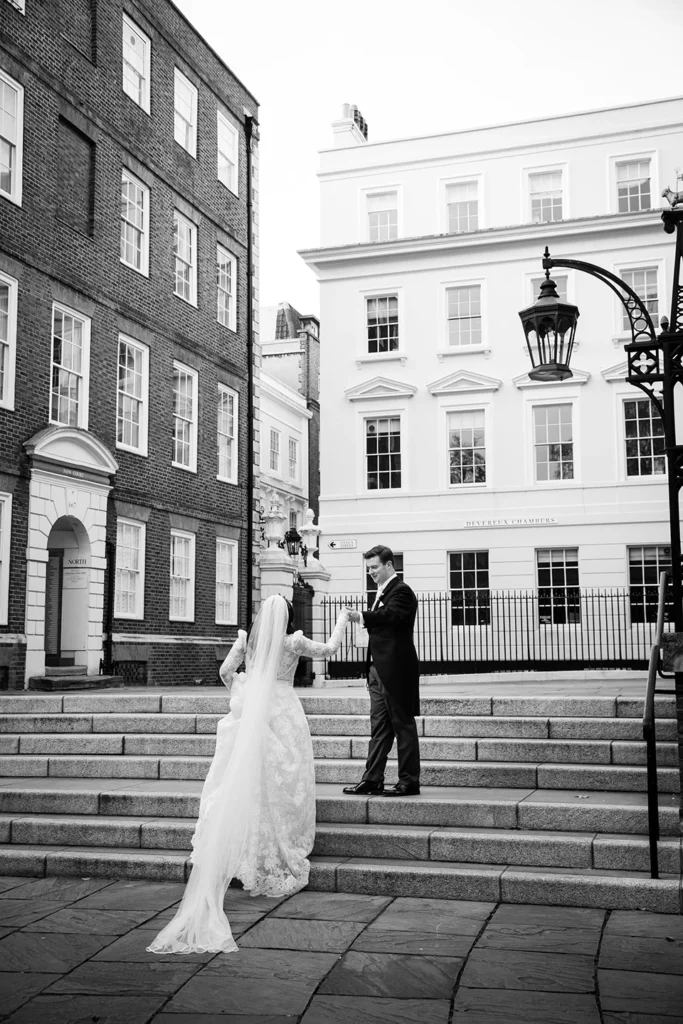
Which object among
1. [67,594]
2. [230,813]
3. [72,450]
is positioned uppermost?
[72,450]

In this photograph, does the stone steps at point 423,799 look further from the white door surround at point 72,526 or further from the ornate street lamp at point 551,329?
the white door surround at point 72,526

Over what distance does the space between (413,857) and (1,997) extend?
10.5ft

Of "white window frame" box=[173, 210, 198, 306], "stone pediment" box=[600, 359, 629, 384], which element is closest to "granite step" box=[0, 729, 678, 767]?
"white window frame" box=[173, 210, 198, 306]

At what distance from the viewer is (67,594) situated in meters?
18.0

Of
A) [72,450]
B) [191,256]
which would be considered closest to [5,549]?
[72,450]

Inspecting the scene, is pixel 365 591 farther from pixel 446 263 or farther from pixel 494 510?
pixel 446 263

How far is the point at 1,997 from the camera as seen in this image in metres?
5.00

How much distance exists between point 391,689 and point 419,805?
2.83 feet

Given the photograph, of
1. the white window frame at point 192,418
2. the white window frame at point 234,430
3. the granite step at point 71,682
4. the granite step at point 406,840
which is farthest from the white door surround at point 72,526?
the granite step at point 406,840

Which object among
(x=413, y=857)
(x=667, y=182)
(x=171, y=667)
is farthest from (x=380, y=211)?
(x=413, y=857)

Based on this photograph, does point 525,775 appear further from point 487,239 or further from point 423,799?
point 487,239

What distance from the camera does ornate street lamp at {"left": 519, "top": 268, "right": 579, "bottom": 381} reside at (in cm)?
782

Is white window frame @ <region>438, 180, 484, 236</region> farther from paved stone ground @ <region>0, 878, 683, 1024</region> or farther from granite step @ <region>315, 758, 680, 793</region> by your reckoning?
paved stone ground @ <region>0, 878, 683, 1024</region>

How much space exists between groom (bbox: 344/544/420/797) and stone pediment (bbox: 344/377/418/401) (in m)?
21.2
